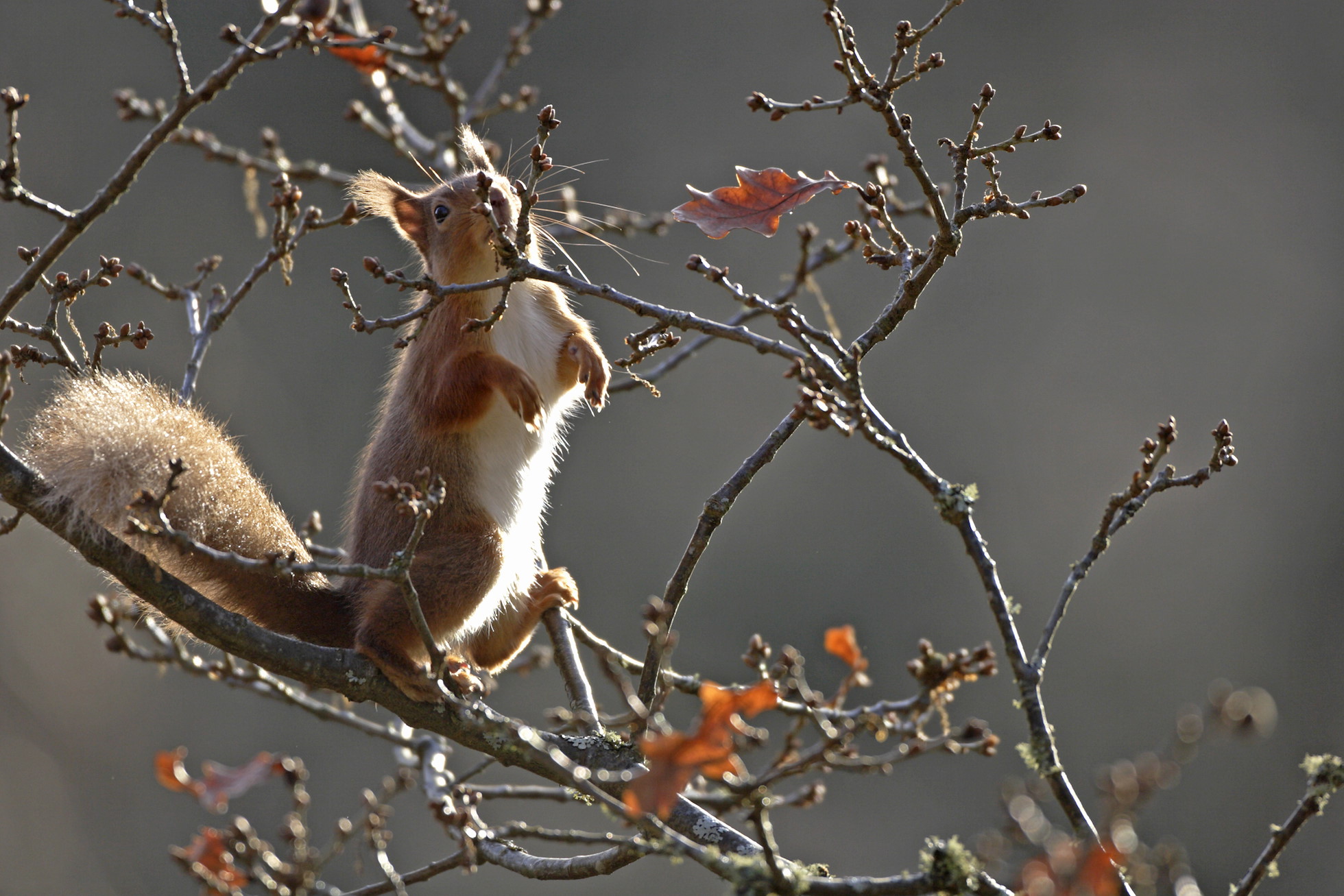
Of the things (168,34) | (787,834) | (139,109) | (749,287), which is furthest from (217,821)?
(168,34)

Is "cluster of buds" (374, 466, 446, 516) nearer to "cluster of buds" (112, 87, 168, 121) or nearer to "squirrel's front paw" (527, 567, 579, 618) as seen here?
"squirrel's front paw" (527, 567, 579, 618)

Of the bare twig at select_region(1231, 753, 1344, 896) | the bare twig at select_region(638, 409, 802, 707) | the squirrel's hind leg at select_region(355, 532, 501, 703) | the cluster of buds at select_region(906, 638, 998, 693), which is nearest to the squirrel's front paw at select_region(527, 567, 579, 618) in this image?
the squirrel's hind leg at select_region(355, 532, 501, 703)

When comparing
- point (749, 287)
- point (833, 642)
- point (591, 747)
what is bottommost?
point (833, 642)

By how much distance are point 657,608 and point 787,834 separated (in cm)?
429

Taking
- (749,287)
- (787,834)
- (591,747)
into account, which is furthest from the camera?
(749,287)

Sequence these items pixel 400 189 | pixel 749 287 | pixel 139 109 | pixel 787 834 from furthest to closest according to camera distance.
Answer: pixel 749 287 → pixel 787 834 → pixel 400 189 → pixel 139 109

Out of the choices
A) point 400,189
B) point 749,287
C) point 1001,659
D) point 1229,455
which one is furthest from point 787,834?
point 1229,455

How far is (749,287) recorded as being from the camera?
5.55 metres

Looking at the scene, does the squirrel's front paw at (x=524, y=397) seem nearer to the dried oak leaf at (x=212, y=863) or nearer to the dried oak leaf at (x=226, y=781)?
the dried oak leaf at (x=226, y=781)

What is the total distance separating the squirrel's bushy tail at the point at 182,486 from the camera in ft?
5.82

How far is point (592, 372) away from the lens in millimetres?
2307

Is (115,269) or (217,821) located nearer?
(115,269)

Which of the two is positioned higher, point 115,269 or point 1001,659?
point 1001,659

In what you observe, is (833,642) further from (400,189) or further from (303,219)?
(400,189)
